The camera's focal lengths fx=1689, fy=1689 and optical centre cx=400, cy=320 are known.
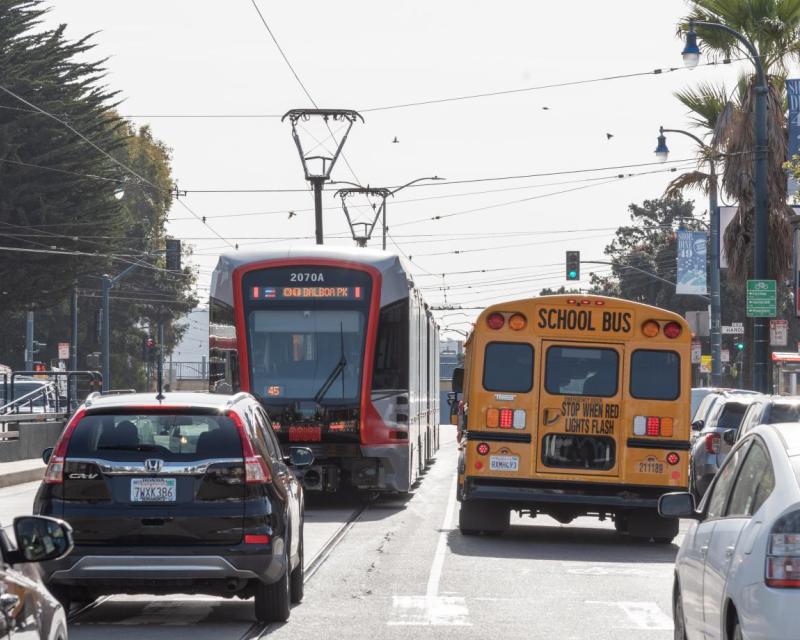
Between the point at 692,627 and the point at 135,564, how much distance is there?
4042 millimetres

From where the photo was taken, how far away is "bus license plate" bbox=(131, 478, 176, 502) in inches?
430

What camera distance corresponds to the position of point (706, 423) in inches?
987

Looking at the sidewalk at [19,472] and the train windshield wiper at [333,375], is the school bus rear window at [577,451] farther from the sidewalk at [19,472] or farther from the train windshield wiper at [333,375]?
the sidewalk at [19,472]

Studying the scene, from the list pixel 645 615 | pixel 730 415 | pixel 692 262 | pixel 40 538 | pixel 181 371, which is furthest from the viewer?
pixel 181 371

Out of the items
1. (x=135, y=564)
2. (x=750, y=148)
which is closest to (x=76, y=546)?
(x=135, y=564)

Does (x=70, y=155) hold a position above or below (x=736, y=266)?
above

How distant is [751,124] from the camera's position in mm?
34875

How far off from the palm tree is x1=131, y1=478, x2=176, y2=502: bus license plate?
23.1 meters

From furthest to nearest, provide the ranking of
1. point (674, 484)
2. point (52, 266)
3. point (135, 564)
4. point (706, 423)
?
point (52, 266) → point (706, 423) → point (674, 484) → point (135, 564)

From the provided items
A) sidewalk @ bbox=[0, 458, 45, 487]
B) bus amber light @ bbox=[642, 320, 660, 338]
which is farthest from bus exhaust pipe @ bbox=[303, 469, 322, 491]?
sidewalk @ bbox=[0, 458, 45, 487]

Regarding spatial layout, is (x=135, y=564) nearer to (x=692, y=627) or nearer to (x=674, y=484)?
(x=692, y=627)

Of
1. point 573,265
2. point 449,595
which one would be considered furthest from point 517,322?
point 573,265

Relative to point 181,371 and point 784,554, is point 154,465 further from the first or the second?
point 181,371

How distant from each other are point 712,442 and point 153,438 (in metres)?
14.0
